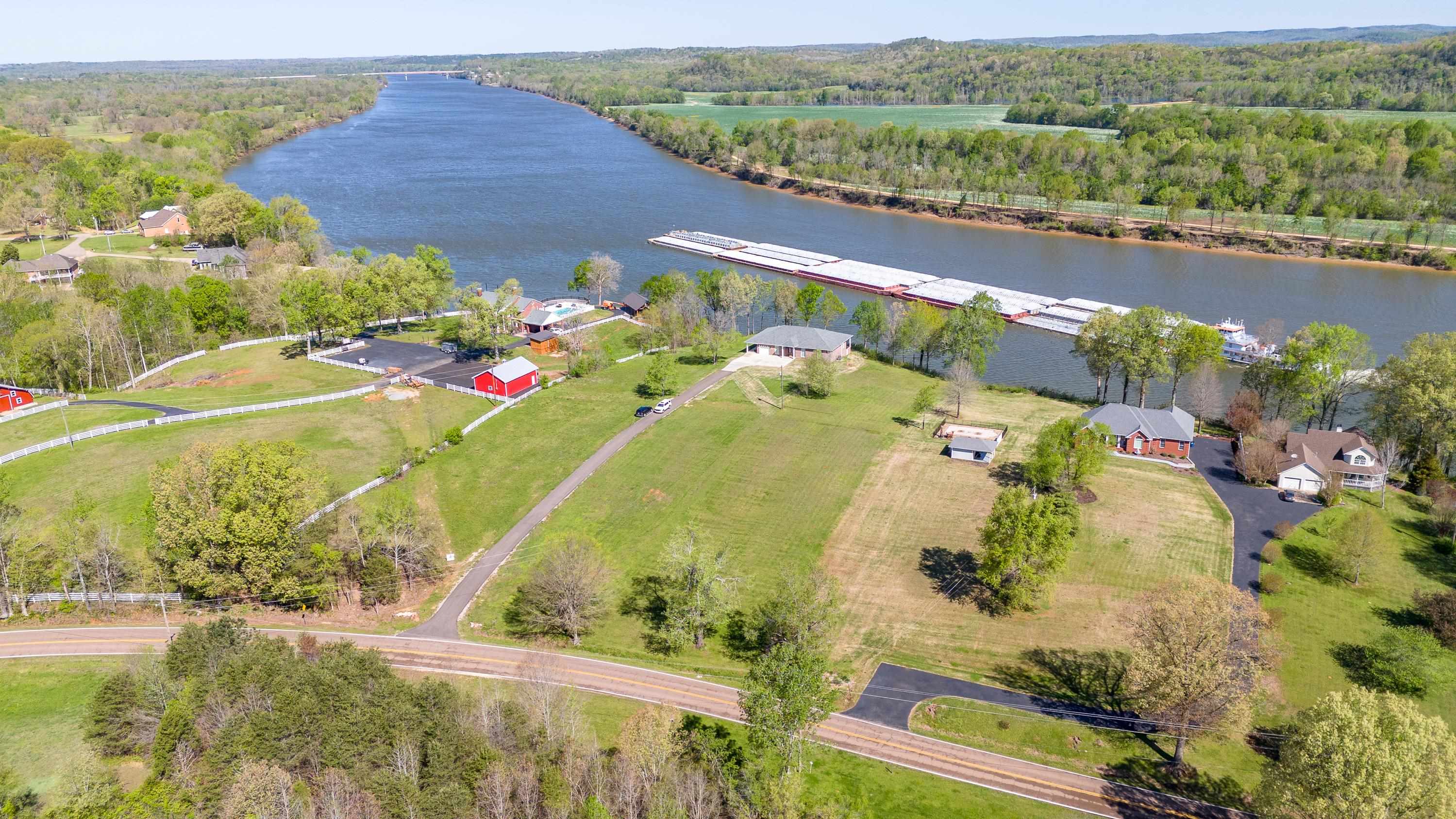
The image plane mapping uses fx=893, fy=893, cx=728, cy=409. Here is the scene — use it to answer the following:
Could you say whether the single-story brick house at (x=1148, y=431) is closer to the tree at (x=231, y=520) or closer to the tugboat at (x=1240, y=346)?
the tugboat at (x=1240, y=346)

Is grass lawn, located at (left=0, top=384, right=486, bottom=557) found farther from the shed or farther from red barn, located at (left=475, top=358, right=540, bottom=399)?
the shed

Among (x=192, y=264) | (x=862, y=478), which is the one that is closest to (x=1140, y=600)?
(x=862, y=478)

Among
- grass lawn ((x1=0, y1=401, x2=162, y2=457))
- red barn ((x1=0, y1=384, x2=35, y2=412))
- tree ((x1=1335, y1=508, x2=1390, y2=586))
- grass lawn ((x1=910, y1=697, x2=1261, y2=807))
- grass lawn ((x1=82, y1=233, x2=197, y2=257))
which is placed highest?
grass lawn ((x1=82, y1=233, x2=197, y2=257))

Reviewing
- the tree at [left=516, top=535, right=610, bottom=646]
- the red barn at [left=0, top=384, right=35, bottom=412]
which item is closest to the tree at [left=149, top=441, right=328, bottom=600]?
the tree at [left=516, top=535, right=610, bottom=646]

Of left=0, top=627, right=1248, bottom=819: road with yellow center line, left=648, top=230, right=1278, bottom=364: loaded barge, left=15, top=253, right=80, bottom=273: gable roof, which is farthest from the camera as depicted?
left=15, top=253, right=80, bottom=273: gable roof

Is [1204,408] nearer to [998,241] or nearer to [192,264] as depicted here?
[998,241]
